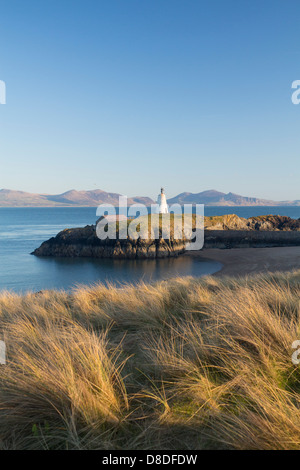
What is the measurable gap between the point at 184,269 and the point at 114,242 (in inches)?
462

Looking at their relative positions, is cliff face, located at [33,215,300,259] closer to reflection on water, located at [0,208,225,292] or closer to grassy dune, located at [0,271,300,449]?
reflection on water, located at [0,208,225,292]

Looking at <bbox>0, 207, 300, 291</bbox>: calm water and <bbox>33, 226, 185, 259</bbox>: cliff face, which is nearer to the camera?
<bbox>0, 207, 300, 291</bbox>: calm water

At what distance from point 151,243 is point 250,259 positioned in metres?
12.0

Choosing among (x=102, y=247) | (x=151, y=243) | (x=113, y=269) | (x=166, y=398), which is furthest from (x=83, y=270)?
(x=166, y=398)

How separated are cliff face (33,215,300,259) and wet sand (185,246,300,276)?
2.26 metres

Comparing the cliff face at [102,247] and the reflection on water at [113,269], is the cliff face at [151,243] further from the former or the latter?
the reflection on water at [113,269]

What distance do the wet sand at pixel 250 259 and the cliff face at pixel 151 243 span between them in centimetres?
226

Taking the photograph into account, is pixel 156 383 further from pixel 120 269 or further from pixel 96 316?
pixel 120 269

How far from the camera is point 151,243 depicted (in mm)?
36906

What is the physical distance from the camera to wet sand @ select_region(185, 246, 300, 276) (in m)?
25.7

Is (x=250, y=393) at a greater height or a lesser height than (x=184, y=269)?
greater

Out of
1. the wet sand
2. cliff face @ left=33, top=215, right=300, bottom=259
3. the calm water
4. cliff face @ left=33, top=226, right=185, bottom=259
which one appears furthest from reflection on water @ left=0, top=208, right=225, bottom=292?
the wet sand

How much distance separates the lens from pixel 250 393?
7.59ft
